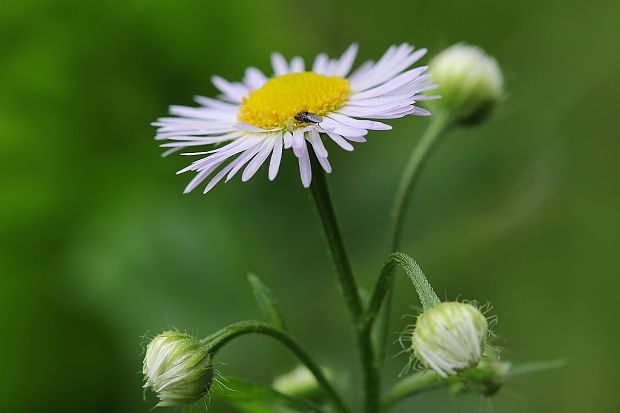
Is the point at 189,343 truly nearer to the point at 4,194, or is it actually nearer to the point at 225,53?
the point at 4,194

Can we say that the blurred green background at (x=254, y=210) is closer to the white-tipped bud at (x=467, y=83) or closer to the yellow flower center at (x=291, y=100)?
the white-tipped bud at (x=467, y=83)

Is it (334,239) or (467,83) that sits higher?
(467,83)

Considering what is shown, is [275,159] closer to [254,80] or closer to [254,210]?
[254,80]

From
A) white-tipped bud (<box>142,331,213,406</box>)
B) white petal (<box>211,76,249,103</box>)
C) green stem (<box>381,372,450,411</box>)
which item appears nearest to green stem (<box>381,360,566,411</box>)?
green stem (<box>381,372,450,411</box>)

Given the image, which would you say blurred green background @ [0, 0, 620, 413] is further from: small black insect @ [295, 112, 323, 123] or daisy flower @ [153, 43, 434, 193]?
small black insect @ [295, 112, 323, 123]

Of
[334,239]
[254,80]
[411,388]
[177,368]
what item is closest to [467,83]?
[254,80]

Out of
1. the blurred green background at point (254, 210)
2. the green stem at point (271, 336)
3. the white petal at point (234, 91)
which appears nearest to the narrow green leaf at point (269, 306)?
the green stem at point (271, 336)
